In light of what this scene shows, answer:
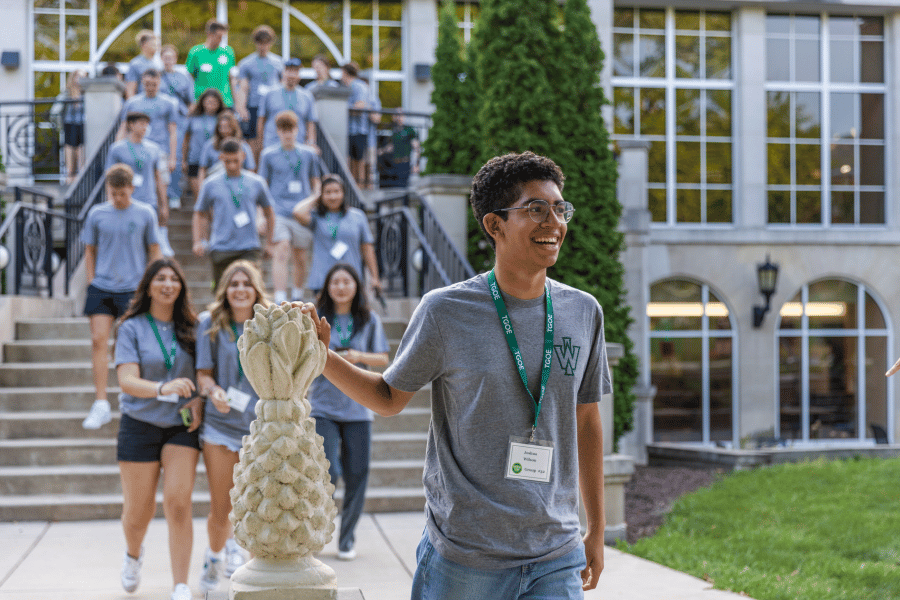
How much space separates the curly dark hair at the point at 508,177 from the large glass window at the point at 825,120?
18.3 metres

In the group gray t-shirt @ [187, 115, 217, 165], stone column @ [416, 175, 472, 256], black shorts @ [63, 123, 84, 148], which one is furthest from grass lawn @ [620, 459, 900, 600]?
black shorts @ [63, 123, 84, 148]

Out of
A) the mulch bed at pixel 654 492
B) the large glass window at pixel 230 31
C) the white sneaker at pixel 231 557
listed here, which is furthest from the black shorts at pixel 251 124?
the white sneaker at pixel 231 557

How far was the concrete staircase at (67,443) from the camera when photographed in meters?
7.64

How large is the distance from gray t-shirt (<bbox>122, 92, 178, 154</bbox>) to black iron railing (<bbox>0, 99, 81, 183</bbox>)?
12.3ft

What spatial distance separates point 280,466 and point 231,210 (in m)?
6.11

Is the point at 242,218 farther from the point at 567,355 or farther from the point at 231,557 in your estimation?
the point at 567,355

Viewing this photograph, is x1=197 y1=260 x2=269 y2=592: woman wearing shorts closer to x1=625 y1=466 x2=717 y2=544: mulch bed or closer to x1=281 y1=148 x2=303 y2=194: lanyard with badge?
x1=625 y1=466 x2=717 y2=544: mulch bed

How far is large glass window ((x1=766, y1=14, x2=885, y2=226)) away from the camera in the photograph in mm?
19984

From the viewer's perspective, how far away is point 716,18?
797 inches

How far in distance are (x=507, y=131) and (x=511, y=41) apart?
964mm

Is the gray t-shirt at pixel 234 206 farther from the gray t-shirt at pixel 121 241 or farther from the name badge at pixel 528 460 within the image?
the name badge at pixel 528 460

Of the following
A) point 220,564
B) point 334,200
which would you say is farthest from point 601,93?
point 220,564

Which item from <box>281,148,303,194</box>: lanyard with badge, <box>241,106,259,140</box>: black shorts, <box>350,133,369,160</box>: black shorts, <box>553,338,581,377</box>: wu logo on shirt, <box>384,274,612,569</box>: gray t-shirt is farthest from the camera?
<box>350,133,369,160</box>: black shorts

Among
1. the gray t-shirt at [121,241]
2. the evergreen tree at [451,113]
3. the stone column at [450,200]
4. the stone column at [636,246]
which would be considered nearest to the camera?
the gray t-shirt at [121,241]
